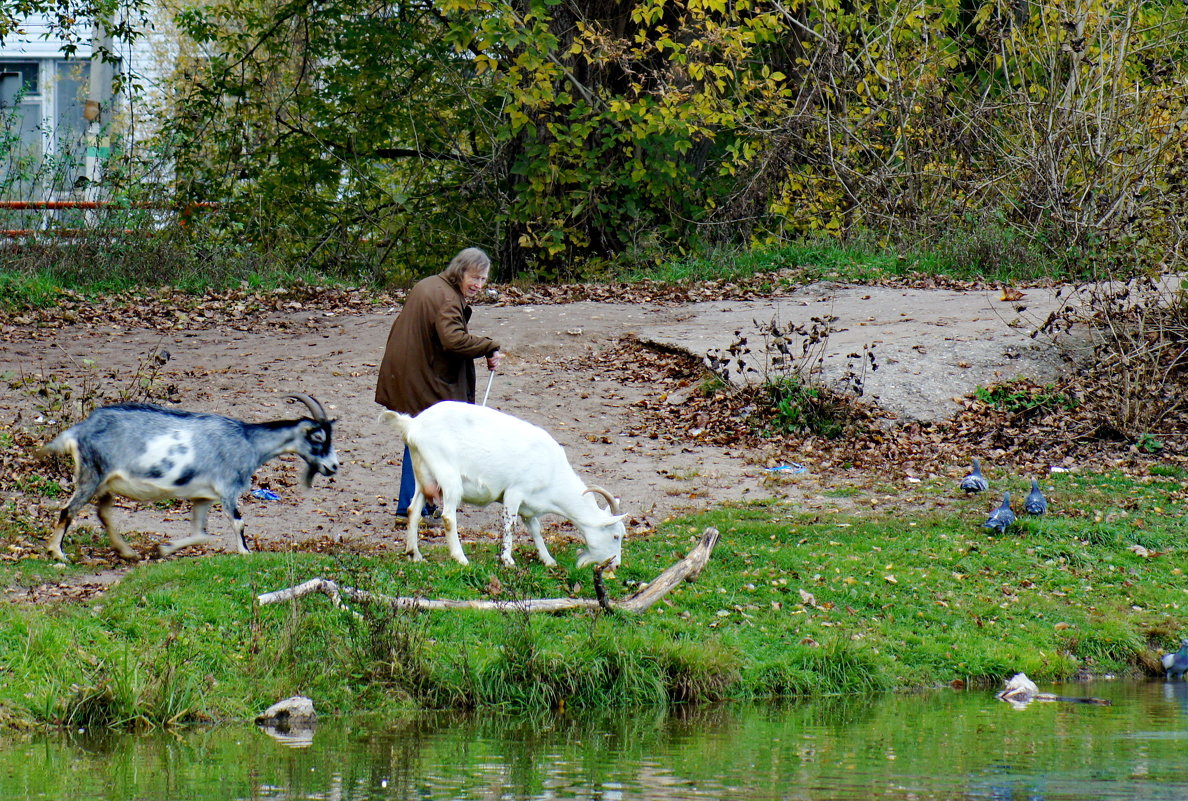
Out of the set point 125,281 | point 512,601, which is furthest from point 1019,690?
point 125,281

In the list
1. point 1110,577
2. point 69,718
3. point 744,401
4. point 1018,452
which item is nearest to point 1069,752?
point 1110,577

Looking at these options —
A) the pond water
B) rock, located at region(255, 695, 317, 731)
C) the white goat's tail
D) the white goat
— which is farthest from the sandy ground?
the pond water

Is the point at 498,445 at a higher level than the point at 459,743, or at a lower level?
higher

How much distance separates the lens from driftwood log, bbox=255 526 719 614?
862 centimetres

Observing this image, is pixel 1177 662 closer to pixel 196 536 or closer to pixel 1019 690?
pixel 1019 690

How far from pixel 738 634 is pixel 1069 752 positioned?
254 cm

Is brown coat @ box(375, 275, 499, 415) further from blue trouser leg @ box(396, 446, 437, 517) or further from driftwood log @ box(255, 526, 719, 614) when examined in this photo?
driftwood log @ box(255, 526, 719, 614)

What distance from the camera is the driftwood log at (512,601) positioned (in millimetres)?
8625

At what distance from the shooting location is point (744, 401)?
1545 centimetres

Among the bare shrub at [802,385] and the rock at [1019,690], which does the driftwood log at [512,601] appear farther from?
the bare shrub at [802,385]

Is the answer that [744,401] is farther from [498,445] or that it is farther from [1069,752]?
[1069,752]

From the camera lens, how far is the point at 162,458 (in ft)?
32.2

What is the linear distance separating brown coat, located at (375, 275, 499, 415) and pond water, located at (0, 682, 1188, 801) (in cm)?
350

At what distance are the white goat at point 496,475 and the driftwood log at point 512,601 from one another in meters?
0.54
